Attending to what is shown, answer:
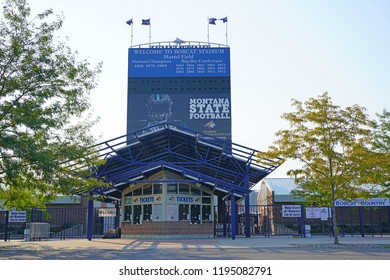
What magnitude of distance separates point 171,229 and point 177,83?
3897 cm

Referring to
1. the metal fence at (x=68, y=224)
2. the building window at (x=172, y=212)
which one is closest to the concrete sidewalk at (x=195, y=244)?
the building window at (x=172, y=212)

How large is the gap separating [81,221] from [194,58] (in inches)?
1192

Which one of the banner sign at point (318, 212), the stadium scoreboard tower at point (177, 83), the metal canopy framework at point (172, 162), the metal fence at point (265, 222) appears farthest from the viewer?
the stadium scoreboard tower at point (177, 83)

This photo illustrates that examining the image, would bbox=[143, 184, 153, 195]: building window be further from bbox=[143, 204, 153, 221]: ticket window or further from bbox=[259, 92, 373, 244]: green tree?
bbox=[259, 92, 373, 244]: green tree

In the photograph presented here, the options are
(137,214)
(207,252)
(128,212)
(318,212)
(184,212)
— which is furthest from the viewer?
(318,212)

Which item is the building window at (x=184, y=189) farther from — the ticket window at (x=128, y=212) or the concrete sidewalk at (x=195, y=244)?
the concrete sidewalk at (x=195, y=244)

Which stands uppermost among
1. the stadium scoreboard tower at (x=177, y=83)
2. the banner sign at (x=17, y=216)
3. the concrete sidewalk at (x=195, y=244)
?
the stadium scoreboard tower at (x=177, y=83)

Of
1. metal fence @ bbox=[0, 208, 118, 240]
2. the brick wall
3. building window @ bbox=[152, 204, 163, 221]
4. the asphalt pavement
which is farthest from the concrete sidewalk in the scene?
metal fence @ bbox=[0, 208, 118, 240]

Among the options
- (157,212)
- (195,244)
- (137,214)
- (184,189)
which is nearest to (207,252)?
(195,244)

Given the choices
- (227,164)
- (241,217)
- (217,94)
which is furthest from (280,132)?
(217,94)

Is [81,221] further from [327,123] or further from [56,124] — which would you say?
[327,123]

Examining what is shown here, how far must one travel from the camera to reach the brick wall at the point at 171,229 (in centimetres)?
2627

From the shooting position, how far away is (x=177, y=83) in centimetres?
6284

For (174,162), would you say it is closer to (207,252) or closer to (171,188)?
(171,188)
